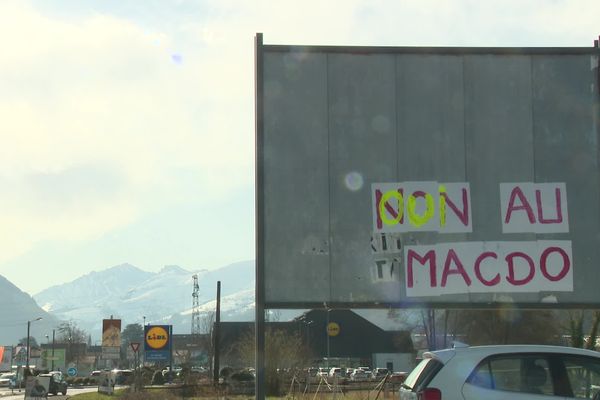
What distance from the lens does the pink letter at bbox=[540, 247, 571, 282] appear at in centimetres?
1304

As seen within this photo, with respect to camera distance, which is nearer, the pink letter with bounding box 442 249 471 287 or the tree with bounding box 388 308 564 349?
the pink letter with bounding box 442 249 471 287

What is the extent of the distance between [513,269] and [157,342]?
65.3 ft

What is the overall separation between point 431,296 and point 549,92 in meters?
4.01

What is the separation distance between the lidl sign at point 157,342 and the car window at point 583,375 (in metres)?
22.8

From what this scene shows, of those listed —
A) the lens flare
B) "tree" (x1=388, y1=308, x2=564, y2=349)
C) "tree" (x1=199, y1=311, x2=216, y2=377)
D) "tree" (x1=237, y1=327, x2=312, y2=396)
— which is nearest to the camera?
the lens flare

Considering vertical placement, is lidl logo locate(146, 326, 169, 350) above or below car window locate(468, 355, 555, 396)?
below

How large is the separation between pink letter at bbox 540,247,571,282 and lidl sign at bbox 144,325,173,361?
1968cm

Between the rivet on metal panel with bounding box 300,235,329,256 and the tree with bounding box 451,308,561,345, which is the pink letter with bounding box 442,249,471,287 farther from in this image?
the tree with bounding box 451,308,561,345

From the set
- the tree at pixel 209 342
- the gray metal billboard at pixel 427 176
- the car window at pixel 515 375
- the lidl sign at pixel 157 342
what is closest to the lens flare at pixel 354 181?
the gray metal billboard at pixel 427 176

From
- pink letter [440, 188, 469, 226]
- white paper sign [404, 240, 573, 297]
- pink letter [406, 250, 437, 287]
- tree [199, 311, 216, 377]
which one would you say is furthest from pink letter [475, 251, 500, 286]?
tree [199, 311, 216, 377]

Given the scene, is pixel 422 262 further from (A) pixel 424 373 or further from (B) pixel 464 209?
(A) pixel 424 373

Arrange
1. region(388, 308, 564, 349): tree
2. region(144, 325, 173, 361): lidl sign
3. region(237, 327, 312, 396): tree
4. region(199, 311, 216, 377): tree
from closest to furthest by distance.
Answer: region(144, 325, 173, 361): lidl sign
region(237, 327, 312, 396): tree
region(388, 308, 564, 349): tree
region(199, 311, 216, 377): tree

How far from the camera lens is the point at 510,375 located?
889cm

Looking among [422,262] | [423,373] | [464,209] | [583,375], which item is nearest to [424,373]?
[423,373]
